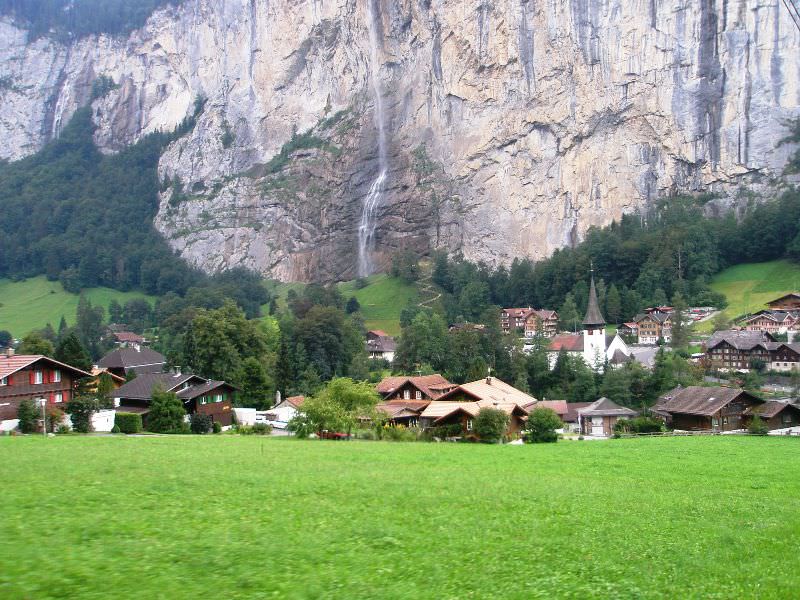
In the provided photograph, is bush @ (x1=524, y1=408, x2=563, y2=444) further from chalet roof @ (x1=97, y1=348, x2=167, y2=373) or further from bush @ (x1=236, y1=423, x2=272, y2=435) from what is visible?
chalet roof @ (x1=97, y1=348, x2=167, y2=373)

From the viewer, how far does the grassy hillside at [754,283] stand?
80375mm

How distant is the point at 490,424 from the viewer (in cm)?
3250

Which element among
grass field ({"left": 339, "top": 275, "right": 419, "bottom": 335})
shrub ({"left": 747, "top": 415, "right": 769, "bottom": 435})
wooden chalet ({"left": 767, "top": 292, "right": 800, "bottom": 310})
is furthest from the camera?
grass field ({"left": 339, "top": 275, "right": 419, "bottom": 335})

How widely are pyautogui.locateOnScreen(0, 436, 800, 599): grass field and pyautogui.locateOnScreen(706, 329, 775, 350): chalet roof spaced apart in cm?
4684

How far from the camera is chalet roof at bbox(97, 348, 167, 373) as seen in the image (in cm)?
5881

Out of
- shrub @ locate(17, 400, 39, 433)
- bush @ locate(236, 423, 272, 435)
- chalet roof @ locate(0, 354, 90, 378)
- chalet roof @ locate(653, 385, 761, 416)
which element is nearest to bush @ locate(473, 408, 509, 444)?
bush @ locate(236, 423, 272, 435)

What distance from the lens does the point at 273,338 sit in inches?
2761

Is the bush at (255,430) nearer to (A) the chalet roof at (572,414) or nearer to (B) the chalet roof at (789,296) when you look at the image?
(A) the chalet roof at (572,414)

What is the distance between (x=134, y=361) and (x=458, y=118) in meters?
74.6

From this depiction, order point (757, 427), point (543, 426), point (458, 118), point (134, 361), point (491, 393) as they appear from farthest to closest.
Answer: point (458, 118), point (134, 361), point (491, 393), point (757, 427), point (543, 426)

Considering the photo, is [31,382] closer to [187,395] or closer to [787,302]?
[187,395]

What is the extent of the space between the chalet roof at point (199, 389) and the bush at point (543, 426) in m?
19.2

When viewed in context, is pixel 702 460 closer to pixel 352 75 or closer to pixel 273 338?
pixel 273 338

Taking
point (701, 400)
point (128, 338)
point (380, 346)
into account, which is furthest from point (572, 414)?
point (128, 338)
